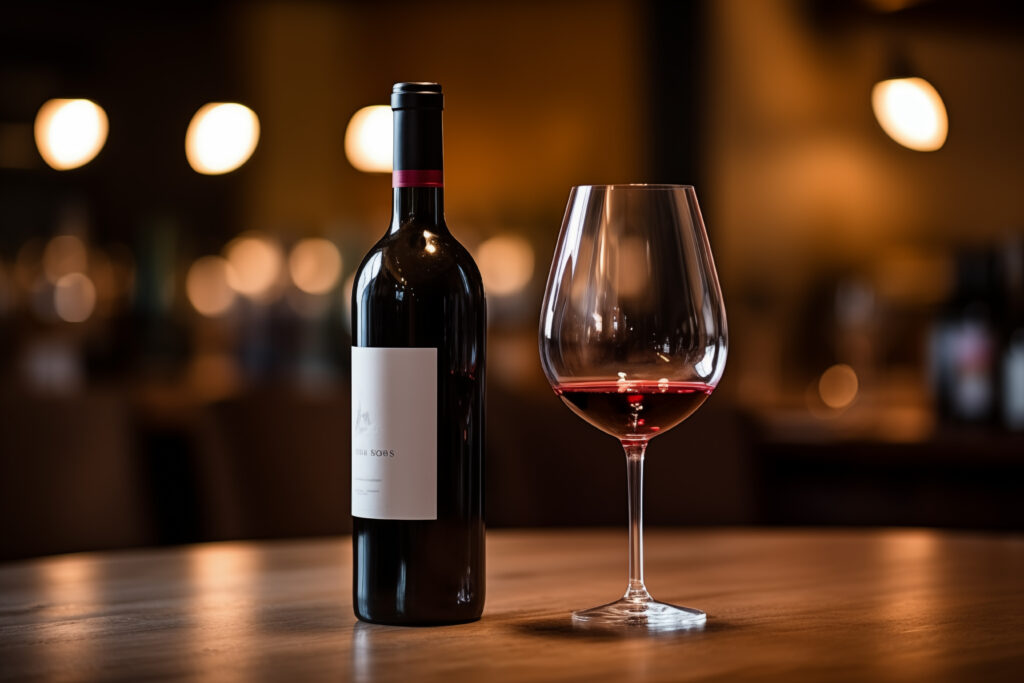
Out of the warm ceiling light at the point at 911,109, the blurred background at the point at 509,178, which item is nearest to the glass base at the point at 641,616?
the blurred background at the point at 509,178

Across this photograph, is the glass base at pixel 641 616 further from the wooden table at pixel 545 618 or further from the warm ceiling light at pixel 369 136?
the warm ceiling light at pixel 369 136

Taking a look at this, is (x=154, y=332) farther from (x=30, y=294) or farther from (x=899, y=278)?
(x=899, y=278)

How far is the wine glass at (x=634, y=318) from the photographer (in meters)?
0.76

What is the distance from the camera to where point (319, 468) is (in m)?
1.73

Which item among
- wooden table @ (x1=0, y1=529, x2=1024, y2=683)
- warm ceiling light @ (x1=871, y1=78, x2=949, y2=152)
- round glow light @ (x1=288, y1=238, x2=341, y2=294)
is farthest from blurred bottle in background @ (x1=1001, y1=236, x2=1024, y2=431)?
round glow light @ (x1=288, y1=238, x2=341, y2=294)

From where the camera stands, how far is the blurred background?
3.28 metres

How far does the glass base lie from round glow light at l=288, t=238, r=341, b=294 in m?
3.27

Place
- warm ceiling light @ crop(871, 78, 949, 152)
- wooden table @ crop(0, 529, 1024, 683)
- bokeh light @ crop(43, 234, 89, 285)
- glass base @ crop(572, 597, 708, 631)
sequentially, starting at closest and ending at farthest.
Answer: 1. wooden table @ crop(0, 529, 1024, 683)
2. glass base @ crop(572, 597, 708, 631)
3. warm ceiling light @ crop(871, 78, 949, 152)
4. bokeh light @ crop(43, 234, 89, 285)

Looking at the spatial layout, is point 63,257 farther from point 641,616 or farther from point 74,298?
point 641,616

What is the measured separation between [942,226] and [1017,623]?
10.6ft

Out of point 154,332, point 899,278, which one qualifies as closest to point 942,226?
point 899,278

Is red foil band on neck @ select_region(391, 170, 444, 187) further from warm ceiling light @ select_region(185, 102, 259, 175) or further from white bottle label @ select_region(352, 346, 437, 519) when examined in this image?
warm ceiling light @ select_region(185, 102, 259, 175)

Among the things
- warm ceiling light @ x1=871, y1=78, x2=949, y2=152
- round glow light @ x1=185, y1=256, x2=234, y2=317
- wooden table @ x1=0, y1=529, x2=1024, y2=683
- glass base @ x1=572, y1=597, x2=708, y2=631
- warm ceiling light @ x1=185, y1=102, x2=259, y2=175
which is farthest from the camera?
round glow light @ x1=185, y1=256, x2=234, y2=317

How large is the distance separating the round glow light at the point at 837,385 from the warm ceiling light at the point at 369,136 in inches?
51.4
